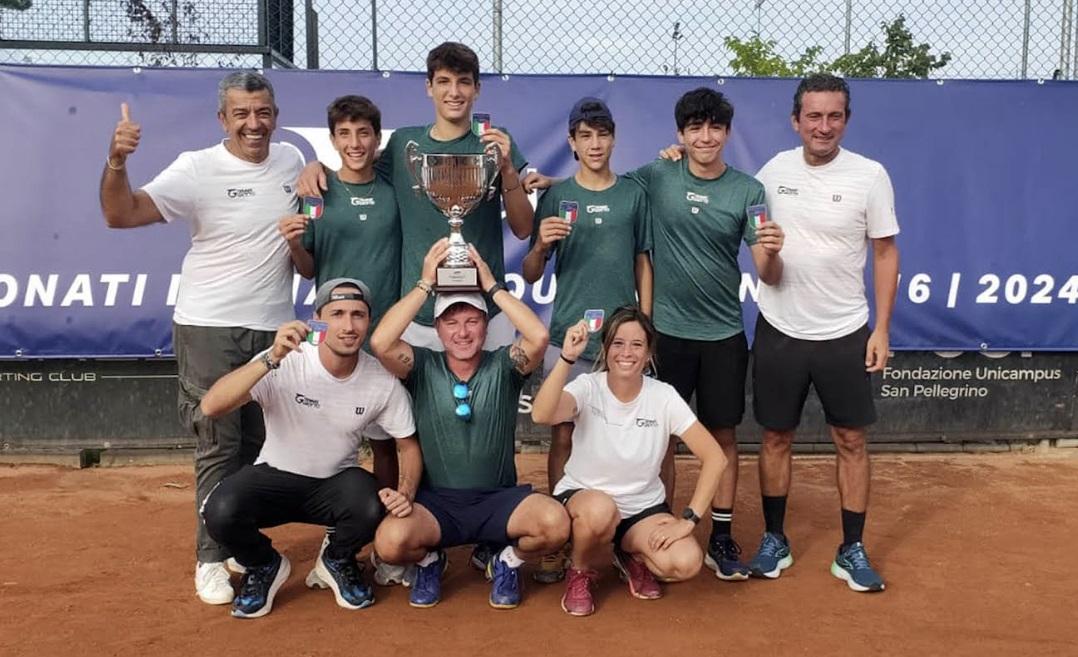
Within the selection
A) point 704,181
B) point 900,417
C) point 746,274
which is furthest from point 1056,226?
point 704,181

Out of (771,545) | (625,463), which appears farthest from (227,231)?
(771,545)

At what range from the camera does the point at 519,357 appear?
386 cm

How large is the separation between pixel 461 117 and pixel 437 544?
1.68 meters

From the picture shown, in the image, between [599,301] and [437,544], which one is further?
[599,301]

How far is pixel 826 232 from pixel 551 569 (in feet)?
5.92

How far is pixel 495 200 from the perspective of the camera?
407 centimetres

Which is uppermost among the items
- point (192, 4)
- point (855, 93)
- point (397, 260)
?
point (192, 4)

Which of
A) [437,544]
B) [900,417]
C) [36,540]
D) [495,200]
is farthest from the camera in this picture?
[900,417]

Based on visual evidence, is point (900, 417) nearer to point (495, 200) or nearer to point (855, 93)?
point (855, 93)

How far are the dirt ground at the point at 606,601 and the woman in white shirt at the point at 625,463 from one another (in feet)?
0.63

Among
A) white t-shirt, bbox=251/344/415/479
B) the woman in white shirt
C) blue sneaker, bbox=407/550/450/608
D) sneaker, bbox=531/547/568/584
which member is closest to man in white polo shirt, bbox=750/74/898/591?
the woman in white shirt

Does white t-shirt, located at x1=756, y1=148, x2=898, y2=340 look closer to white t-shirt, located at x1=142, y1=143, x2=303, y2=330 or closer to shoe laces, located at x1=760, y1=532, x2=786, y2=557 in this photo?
shoe laces, located at x1=760, y1=532, x2=786, y2=557

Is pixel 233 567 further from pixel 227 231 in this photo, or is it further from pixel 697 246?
pixel 697 246

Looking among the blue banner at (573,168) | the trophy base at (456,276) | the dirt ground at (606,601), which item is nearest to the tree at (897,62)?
the blue banner at (573,168)
